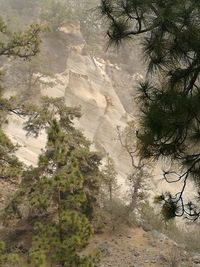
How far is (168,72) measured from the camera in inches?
244

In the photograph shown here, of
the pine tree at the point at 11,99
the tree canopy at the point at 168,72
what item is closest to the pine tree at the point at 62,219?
the pine tree at the point at 11,99

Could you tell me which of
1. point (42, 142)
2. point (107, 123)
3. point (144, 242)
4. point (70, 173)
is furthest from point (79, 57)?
point (70, 173)

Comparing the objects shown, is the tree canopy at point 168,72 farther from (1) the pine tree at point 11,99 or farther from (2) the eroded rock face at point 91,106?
(2) the eroded rock face at point 91,106

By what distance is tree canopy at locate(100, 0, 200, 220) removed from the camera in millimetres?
5527

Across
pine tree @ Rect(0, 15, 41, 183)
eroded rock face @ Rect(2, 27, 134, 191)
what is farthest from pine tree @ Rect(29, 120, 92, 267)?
eroded rock face @ Rect(2, 27, 134, 191)

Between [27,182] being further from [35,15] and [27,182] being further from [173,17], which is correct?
[35,15]

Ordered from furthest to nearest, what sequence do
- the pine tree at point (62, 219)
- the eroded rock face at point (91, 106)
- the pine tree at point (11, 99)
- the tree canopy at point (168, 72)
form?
1. the eroded rock face at point (91, 106)
2. the pine tree at point (11, 99)
3. the pine tree at point (62, 219)
4. the tree canopy at point (168, 72)

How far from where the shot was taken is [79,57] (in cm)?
3656

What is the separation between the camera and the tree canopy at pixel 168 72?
18.1ft

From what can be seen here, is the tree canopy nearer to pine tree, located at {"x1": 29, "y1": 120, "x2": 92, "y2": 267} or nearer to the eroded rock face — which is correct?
pine tree, located at {"x1": 29, "y1": 120, "x2": 92, "y2": 267}

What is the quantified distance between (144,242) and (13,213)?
5919 mm

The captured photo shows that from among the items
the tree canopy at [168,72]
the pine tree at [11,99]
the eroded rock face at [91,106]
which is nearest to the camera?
the tree canopy at [168,72]

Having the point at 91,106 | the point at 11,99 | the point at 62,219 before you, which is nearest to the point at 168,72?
the point at 62,219

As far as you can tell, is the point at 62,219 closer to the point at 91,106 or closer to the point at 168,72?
the point at 168,72
